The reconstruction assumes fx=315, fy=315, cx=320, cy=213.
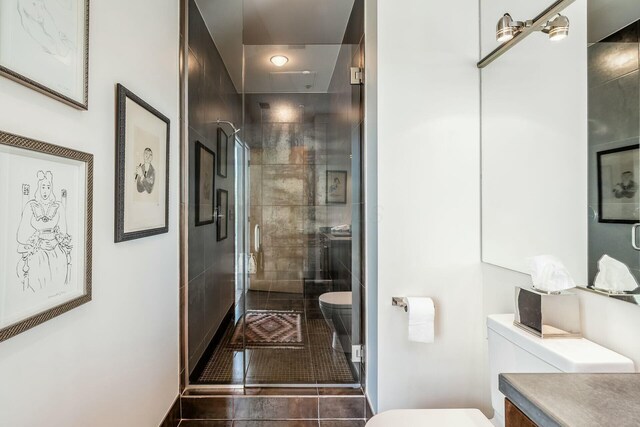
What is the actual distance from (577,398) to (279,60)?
9.03 ft

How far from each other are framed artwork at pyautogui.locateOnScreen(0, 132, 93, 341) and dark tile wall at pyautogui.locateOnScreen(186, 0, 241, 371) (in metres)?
1.05

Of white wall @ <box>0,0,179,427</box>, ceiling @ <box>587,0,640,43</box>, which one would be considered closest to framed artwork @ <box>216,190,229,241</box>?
white wall @ <box>0,0,179,427</box>

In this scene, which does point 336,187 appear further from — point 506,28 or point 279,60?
point 506,28

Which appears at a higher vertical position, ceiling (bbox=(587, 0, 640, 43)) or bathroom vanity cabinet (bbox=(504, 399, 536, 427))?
ceiling (bbox=(587, 0, 640, 43))

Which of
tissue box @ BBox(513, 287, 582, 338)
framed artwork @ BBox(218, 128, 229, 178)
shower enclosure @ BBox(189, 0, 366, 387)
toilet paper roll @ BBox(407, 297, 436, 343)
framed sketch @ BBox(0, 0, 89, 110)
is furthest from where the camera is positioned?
framed artwork @ BBox(218, 128, 229, 178)

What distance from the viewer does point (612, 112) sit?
3.43 ft

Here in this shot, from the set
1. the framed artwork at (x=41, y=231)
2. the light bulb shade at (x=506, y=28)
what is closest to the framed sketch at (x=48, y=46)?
the framed artwork at (x=41, y=231)

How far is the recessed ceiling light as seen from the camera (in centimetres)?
264

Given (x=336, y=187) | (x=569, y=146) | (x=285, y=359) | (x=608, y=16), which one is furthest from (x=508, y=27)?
(x=285, y=359)

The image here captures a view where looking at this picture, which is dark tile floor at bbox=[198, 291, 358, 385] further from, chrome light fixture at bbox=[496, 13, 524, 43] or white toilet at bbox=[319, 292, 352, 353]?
chrome light fixture at bbox=[496, 13, 524, 43]

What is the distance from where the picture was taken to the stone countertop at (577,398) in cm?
61

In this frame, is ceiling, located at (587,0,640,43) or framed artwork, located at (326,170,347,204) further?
framed artwork, located at (326,170,347,204)

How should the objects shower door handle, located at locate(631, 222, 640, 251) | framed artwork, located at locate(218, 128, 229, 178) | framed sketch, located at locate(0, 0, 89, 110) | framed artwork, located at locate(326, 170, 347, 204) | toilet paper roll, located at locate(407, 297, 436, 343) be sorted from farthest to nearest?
framed artwork, located at locate(218, 128, 229, 178) < framed artwork, located at locate(326, 170, 347, 204) < toilet paper roll, located at locate(407, 297, 436, 343) < shower door handle, located at locate(631, 222, 640, 251) < framed sketch, located at locate(0, 0, 89, 110)

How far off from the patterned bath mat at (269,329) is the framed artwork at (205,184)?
2.80 ft
